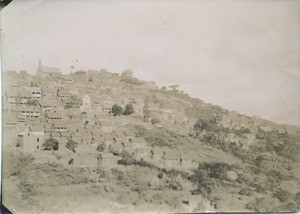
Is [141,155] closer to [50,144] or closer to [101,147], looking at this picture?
[101,147]

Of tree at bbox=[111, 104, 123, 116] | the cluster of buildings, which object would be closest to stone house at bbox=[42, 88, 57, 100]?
the cluster of buildings

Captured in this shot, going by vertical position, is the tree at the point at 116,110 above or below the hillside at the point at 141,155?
above

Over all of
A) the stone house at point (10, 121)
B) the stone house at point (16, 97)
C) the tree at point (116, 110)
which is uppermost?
the stone house at point (16, 97)

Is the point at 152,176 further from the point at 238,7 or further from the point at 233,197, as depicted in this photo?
the point at 238,7

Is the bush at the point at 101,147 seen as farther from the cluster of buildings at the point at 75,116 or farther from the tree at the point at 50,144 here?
the tree at the point at 50,144

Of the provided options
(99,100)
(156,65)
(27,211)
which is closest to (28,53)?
(99,100)

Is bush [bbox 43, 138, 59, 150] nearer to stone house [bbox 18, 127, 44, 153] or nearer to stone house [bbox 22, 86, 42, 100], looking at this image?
stone house [bbox 18, 127, 44, 153]

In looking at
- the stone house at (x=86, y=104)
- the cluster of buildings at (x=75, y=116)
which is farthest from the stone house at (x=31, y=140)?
the stone house at (x=86, y=104)

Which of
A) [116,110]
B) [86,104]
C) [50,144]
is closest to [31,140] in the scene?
[50,144]
